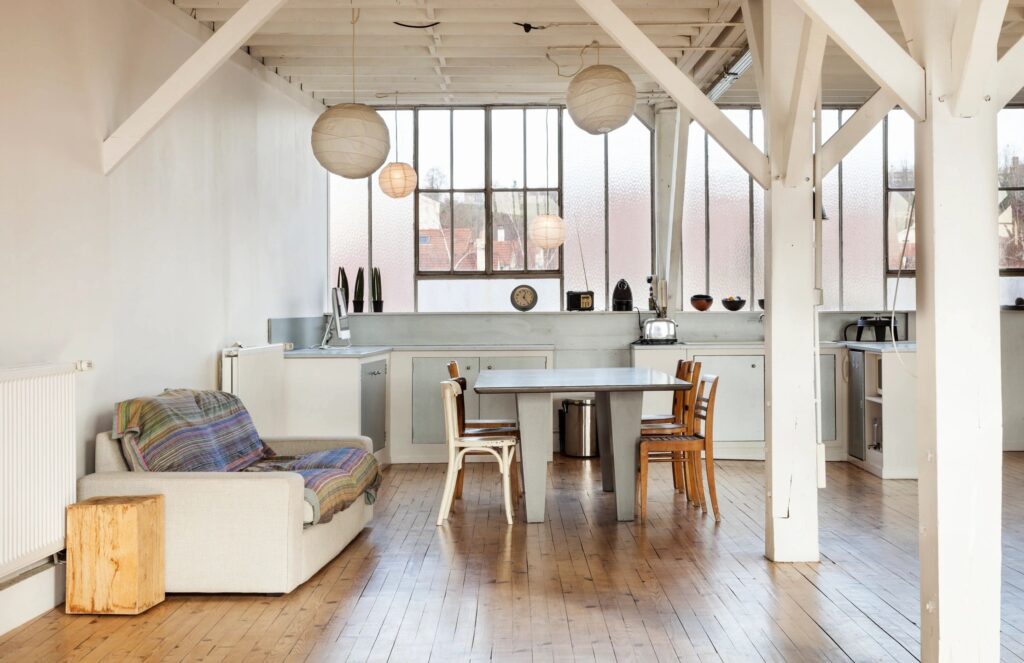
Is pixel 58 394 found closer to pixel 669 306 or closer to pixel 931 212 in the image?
pixel 931 212

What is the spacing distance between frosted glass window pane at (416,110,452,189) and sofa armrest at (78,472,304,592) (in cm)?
560

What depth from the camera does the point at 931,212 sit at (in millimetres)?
3145

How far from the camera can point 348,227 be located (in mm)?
9469

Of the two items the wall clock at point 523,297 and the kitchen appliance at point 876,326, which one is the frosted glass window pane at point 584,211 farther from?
the kitchen appliance at point 876,326

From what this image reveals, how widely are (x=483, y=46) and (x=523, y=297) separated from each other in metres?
2.63

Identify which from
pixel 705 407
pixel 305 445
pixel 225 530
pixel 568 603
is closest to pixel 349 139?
pixel 305 445

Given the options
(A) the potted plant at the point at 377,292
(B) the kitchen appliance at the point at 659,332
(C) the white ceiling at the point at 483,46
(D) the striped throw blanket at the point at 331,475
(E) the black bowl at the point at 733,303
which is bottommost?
(D) the striped throw blanket at the point at 331,475

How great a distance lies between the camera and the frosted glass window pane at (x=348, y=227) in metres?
9.46

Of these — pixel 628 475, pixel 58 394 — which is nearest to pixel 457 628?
pixel 58 394

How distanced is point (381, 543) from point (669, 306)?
4.56 meters

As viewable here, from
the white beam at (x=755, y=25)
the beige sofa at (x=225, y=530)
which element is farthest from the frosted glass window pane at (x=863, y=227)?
the beige sofa at (x=225, y=530)

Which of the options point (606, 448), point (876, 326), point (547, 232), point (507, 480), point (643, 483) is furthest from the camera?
point (876, 326)

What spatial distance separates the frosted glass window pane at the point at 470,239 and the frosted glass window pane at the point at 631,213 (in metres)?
1.24

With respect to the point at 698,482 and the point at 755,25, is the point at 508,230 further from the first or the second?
the point at 755,25
